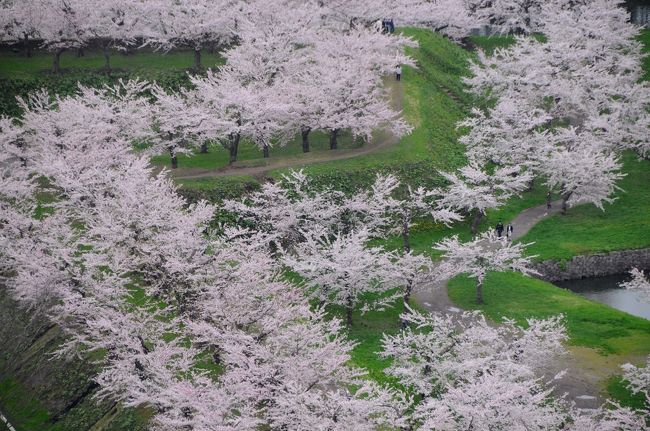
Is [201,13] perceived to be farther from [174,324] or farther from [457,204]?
[174,324]

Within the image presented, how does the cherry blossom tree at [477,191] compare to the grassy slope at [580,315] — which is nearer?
the grassy slope at [580,315]

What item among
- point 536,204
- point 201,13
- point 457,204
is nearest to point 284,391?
point 457,204

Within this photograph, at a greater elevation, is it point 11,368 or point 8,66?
point 8,66

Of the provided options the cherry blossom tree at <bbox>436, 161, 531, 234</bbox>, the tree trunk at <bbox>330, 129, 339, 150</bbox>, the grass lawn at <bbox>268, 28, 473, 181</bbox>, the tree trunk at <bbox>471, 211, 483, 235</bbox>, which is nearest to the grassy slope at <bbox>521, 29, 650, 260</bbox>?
the tree trunk at <bbox>471, 211, 483, 235</bbox>

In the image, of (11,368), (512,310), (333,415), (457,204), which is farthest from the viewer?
(457,204)

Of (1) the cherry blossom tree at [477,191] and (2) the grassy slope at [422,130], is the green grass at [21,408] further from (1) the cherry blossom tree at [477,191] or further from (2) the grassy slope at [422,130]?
(1) the cherry blossom tree at [477,191]

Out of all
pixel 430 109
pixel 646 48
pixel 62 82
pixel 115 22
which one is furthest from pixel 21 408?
pixel 646 48

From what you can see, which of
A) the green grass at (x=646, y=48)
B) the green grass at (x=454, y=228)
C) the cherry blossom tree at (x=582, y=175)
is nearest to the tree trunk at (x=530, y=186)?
the green grass at (x=454, y=228)
